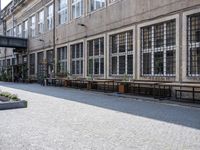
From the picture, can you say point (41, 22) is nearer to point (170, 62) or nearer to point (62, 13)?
point (62, 13)

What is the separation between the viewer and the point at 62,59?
33.2 m

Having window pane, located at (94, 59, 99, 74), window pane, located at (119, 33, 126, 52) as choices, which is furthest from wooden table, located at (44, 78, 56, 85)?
window pane, located at (119, 33, 126, 52)

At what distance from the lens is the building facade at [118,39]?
53.6 feet

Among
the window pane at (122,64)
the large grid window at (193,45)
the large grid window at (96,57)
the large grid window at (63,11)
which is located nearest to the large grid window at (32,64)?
the large grid window at (63,11)

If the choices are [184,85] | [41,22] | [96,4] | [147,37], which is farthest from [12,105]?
[41,22]

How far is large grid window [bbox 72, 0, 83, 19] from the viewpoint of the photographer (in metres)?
28.9

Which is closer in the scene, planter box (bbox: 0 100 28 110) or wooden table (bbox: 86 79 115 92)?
planter box (bbox: 0 100 28 110)

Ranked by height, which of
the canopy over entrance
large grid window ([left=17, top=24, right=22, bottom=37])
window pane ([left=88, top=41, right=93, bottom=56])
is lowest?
window pane ([left=88, top=41, right=93, bottom=56])

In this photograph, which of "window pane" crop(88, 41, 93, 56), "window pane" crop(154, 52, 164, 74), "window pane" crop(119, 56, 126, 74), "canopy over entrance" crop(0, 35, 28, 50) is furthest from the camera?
"canopy over entrance" crop(0, 35, 28, 50)

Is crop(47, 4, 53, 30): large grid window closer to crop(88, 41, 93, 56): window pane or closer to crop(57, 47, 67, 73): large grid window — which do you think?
crop(57, 47, 67, 73): large grid window

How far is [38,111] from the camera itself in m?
12.1

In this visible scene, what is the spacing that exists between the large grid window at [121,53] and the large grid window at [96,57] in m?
1.60

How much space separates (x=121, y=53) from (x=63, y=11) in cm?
1265

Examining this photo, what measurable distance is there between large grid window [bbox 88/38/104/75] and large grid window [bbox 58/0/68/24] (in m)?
6.79
